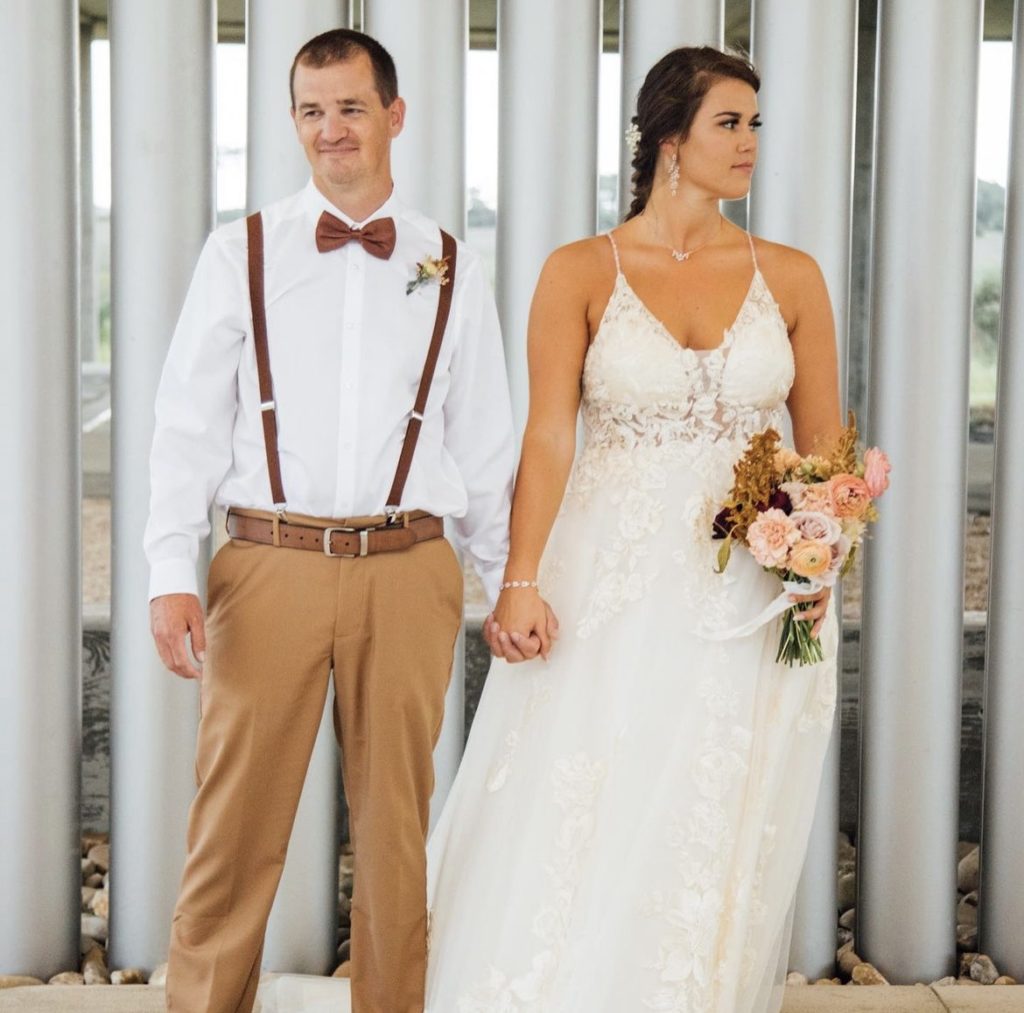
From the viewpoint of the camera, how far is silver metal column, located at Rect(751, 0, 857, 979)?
3180 mm

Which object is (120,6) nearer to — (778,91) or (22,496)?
(22,496)

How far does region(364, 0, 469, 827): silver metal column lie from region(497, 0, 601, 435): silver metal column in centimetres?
10

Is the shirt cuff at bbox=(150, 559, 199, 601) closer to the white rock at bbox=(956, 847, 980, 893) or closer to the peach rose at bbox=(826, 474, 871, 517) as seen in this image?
the peach rose at bbox=(826, 474, 871, 517)

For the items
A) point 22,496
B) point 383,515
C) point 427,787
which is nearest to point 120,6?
point 22,496

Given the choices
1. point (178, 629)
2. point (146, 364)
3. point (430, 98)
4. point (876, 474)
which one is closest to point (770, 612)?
point (876, 474)

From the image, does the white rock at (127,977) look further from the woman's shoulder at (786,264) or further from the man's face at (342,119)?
the woman's shoulder at (786,264)

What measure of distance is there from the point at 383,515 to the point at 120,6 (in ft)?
4.92

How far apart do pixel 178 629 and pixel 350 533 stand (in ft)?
1.11

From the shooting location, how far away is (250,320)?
238cm

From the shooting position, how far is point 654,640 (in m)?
2.49

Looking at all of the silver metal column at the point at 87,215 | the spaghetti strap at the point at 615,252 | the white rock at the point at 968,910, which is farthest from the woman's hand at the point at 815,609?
the silver metal column at the point at 87,215

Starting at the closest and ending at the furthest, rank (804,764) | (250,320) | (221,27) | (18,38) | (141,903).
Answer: (250,320)
(804,764)
(18,38)
(141,903)
(221,27)

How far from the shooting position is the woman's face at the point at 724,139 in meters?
2.47

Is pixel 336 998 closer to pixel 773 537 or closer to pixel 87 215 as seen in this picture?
pixel 773 537
